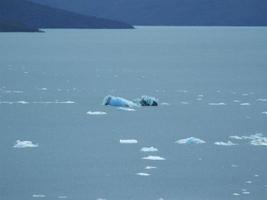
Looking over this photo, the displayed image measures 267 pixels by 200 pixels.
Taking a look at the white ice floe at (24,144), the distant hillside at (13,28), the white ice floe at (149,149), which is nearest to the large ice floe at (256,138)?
the white ice floe at (149,149)

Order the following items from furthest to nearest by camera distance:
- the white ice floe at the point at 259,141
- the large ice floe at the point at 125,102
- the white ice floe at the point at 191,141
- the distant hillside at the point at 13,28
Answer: the distant hillside at the point at 13,28 < the large ice floe at the point at 125,102 < the white ice floe at the point at 191,141 < the white ice floe at the point at 259,141

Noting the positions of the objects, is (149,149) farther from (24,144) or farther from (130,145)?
(24,144)

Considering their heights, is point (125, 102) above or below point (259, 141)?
above

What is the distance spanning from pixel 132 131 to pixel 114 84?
1065 cm

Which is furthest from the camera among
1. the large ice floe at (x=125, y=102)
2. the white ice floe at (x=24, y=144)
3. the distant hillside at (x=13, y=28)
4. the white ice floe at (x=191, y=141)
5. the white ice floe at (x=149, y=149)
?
the distant hillside at (x=13, y=28)

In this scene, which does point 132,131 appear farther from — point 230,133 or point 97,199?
point 97,199

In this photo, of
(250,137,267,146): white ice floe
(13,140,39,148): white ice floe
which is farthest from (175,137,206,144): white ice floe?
(13,140,39,148): white ice floe

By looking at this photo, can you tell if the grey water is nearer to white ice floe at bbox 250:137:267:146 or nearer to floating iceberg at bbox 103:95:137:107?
white ice floe at bbox 250:137:267:146

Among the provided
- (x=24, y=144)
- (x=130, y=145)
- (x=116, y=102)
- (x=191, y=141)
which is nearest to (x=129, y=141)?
(x=130, y=145)

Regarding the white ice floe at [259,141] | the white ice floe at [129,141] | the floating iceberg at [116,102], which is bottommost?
the white ice floe at [129,141]

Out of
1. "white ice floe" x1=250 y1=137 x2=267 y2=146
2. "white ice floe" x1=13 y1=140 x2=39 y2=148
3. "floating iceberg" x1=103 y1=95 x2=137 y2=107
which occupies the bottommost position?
"white ice floe" x1=13 y1=140 x2=39 y2=148

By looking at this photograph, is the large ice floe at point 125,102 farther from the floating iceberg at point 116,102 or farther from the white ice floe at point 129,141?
the white ice floe at point 129,141

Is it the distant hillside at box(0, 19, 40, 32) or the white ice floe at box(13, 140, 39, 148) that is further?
the distant hillside at box(0, 19, 40, 32)

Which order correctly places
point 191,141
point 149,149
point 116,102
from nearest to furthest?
1. point 149,149
2. point 191,141
3. point 116,102
